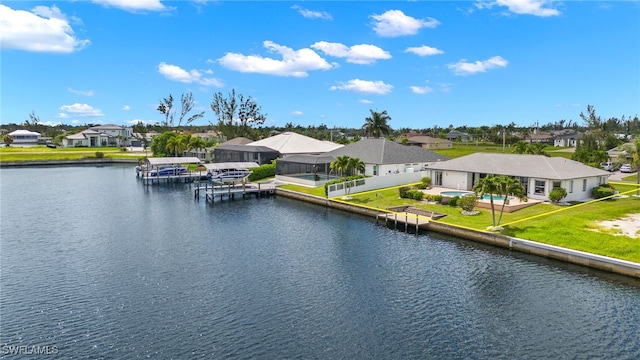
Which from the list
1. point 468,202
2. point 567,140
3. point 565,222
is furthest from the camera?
point 567,140

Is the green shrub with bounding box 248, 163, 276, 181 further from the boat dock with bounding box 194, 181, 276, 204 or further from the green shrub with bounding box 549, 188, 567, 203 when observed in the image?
the green shrub with bounding box 549, 188, 567, 203

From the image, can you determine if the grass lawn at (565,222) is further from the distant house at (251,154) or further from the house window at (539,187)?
the distant house at (251,154)

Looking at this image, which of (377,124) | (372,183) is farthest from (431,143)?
(372,183)

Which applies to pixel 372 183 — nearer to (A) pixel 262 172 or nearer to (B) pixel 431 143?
(A) pixel 262 172

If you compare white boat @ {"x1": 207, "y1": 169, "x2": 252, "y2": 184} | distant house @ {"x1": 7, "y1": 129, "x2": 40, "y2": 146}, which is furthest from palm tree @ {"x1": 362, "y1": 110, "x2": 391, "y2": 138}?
distant house @ {"x1": 7, "y1": 129, "x2": 40, "y2": 146}

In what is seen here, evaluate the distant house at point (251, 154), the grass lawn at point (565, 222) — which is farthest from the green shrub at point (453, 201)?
the distant house at point (251, 154)

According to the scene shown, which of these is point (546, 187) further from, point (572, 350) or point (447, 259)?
point (572, 350)
